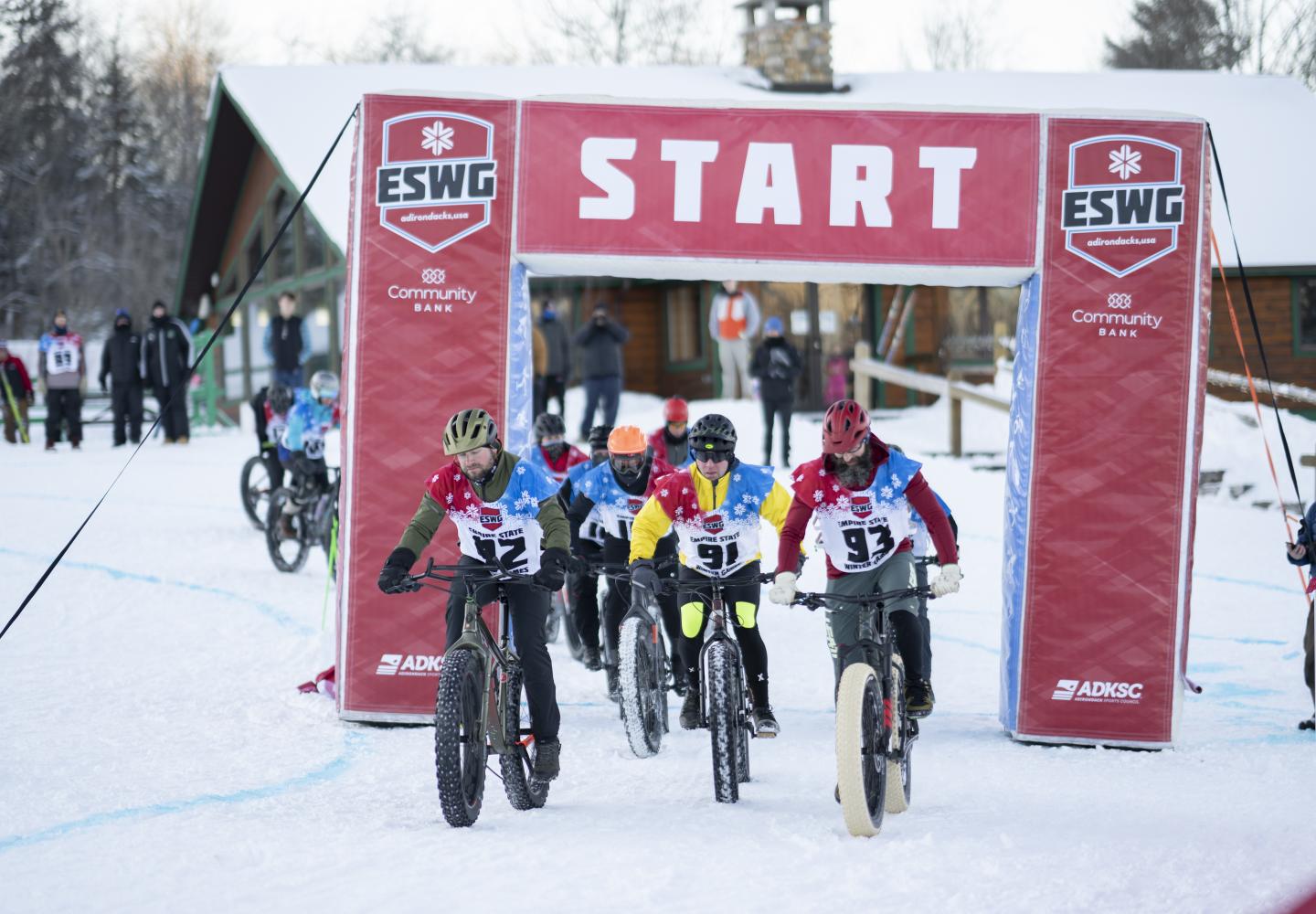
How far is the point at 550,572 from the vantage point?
6.25 metres

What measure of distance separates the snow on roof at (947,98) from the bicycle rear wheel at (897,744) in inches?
682

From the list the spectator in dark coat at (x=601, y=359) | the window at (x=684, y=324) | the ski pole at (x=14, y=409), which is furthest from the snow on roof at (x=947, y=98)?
the spectator in dark coat at (x=601, y=359)

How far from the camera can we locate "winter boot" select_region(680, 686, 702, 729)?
7.50m

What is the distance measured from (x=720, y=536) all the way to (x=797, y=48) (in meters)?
20.0

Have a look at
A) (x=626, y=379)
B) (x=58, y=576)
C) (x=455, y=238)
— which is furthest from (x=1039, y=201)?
(x=626, y=379)

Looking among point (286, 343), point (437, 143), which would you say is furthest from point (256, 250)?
point (437, 143)

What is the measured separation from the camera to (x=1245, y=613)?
11.9 m

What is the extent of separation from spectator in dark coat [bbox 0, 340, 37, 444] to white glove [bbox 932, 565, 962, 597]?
61.4 feet

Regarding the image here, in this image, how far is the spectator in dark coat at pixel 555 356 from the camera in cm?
1914

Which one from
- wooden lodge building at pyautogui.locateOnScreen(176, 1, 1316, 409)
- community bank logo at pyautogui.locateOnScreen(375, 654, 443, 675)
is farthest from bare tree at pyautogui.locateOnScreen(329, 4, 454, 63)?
community bank logo at pyautogui.locateOnScreen(375, 654, 443, 675)

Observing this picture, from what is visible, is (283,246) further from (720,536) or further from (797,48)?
(720,536)

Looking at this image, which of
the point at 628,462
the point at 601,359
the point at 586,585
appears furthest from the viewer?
the point at 601,359

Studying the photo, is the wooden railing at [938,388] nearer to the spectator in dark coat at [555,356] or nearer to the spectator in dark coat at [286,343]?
the spectator in dark coat at [555,356]

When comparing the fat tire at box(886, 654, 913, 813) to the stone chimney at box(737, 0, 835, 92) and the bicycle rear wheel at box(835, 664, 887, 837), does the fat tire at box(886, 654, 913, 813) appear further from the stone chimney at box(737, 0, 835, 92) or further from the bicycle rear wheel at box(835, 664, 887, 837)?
the stone chimney at box(737, 0, 835, 92)
